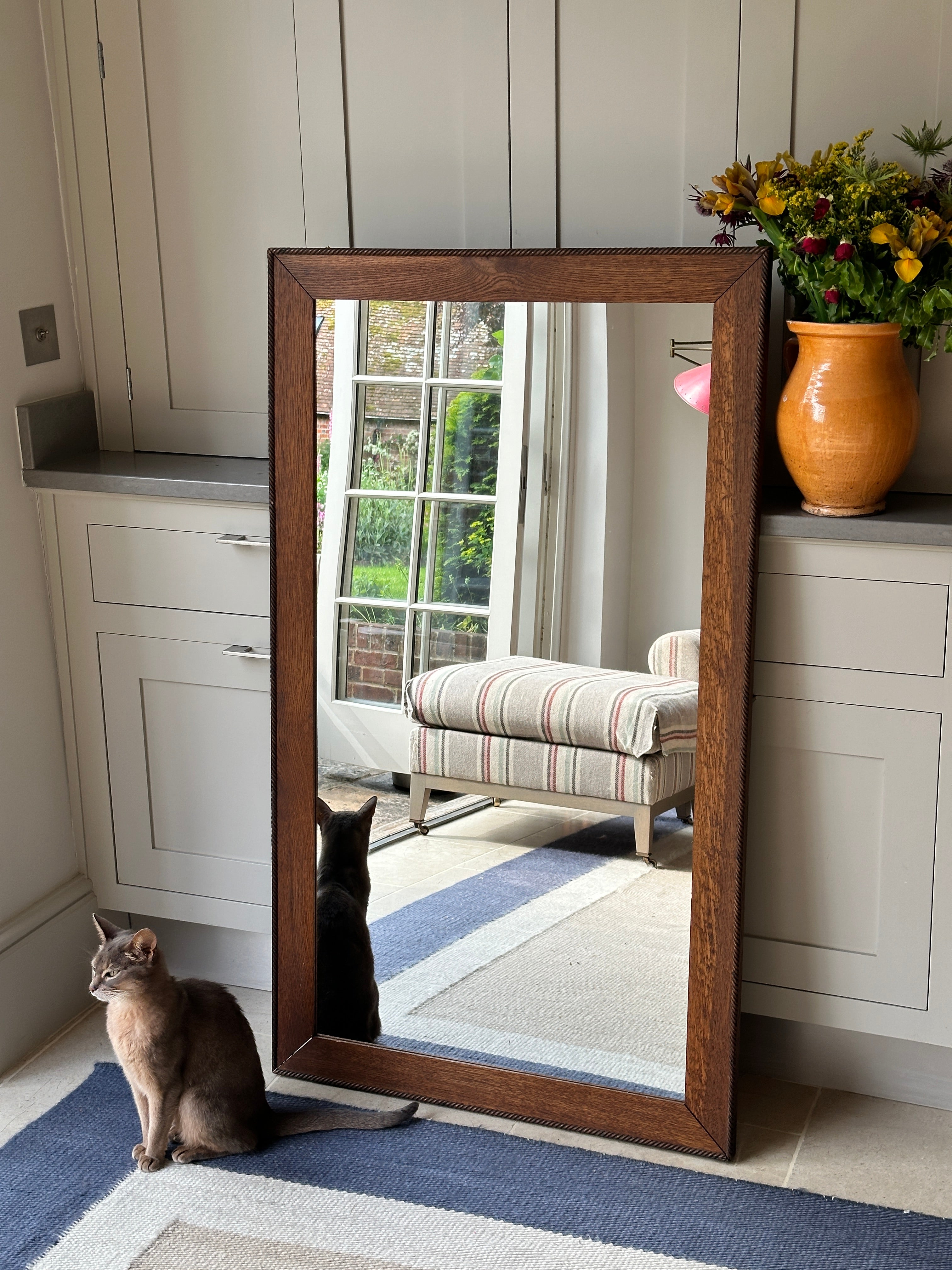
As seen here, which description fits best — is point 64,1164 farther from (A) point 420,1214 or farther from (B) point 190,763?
(B) point 190,763

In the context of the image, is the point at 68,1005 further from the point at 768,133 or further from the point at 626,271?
the point at 768,133

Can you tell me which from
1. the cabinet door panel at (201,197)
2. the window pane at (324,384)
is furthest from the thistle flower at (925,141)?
the cabinet door panel at (201,197)

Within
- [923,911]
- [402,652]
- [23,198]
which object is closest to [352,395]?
[402,652]

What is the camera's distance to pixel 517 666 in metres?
2.11

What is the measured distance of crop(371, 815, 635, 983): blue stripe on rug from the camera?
2.11 meters

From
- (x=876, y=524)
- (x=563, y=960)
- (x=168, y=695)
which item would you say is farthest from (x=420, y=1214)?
(x=876, y=524)

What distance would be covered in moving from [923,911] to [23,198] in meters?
2.12

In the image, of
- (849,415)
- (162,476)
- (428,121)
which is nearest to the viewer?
(849,415)

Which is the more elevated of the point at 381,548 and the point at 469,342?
the point at 469,342

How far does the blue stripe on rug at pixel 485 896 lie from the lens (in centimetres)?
211

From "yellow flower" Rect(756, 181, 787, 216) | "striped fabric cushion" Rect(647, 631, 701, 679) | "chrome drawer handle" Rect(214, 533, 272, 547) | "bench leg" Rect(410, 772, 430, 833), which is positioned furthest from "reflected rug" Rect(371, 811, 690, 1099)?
"yellow flower" Rect(756, 181, 787, 216)

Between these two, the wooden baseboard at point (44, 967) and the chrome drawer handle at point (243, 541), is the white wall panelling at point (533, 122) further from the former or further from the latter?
the wooden baseboard at point (44, 967)

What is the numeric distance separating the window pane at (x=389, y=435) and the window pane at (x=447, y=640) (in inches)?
9.3

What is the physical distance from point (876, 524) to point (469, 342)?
0.73 metres
